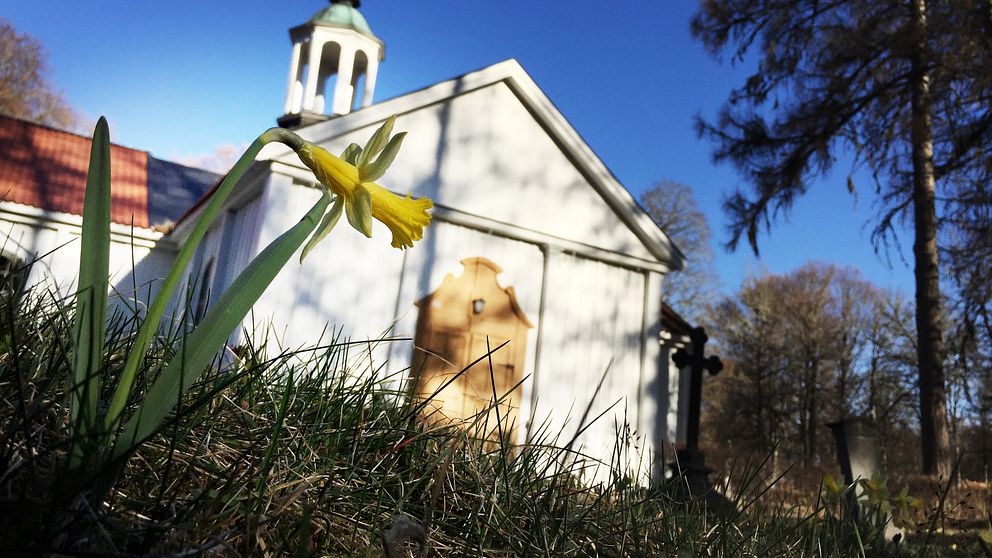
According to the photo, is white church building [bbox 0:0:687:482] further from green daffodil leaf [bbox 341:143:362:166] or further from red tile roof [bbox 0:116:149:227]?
green daffodil leaf [bbox 341:143:362:166]

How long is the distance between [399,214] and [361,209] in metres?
0.08

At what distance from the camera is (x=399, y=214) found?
4.68ft

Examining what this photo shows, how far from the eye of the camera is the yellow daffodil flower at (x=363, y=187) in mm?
1360

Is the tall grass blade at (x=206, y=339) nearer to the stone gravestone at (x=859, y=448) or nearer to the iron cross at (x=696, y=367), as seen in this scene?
the stone gravestone at (x=859, y=448)

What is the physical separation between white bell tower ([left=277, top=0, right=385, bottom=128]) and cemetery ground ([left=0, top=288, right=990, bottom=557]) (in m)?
11.8

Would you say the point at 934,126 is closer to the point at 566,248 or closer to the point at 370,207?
the point at 566,248

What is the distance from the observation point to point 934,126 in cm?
1377

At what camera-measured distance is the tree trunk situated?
1319 centimetres

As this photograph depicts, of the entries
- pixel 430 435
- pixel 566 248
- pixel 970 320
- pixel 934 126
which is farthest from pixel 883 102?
pixel 430 435

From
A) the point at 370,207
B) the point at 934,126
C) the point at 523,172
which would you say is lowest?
the point at 370,207

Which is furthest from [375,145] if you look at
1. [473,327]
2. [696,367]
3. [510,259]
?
[696,367]

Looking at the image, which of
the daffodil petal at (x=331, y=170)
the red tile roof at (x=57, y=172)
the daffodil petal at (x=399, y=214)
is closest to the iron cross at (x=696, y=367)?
the red tile roof at (x=57, y=172)

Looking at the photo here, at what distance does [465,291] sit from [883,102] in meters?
10.4

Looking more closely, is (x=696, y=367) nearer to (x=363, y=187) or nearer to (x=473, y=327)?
(x=473, y=327)
